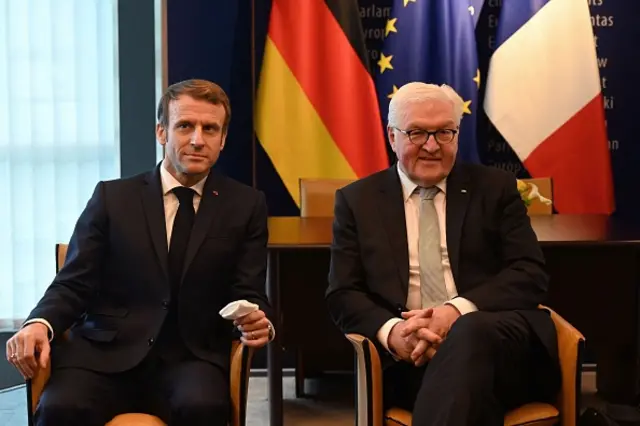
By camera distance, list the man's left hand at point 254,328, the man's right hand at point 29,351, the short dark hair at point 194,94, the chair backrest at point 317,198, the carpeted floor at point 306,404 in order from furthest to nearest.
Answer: the chair backrest at point 317,198 < the carpeted floor at point 306,404 < the short dark hair at point 194,94 < the man's left hand at point 254,328 < the man's right hand at point 29,351

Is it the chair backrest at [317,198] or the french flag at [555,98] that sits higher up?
the french flag at [555,98]

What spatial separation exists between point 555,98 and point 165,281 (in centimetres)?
262

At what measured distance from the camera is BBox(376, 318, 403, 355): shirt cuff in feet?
6.77

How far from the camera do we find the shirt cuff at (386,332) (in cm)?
206

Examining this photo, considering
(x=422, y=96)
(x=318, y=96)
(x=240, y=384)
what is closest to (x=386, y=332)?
(x=240, y=384)

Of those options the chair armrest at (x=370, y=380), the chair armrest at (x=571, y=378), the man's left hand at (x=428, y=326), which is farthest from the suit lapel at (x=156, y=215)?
the chair armrest at (x=571, y=378)

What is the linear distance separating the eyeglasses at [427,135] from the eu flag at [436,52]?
1.78 m

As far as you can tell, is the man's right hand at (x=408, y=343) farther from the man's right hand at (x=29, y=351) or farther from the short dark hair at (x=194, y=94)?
the man's right hand at (x=29, y=351)

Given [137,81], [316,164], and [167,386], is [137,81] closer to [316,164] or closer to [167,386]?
[316,164]

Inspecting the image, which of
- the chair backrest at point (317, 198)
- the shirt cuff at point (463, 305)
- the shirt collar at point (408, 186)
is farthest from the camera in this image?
the chair backrest at point (317, 198)

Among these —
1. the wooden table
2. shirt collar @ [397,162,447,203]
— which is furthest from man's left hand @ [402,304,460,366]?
the wooden table

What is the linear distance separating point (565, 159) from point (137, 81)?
231 cm

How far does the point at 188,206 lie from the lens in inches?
87.7

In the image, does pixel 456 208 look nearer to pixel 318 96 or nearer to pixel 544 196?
pixel 544 196
